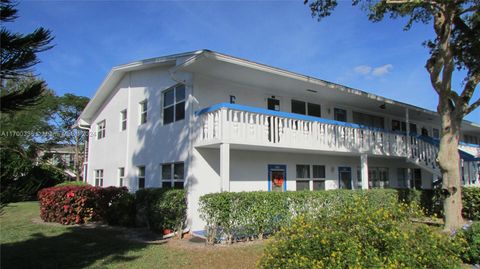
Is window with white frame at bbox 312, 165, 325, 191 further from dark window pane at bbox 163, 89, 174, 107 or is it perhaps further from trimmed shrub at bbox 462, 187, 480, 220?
dark window pane at bbox 163, 89, 174, 107

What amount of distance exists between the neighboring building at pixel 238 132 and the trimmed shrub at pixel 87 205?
4.69 feet

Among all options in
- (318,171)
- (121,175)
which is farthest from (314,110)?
(121,175)

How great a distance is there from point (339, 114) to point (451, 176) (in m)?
6.65

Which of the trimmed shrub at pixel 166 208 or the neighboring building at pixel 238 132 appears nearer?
the trimmed shrub at pixel 166 208

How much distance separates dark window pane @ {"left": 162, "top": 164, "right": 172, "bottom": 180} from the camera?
12.9 metres

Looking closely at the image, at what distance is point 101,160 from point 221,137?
11.3 metres

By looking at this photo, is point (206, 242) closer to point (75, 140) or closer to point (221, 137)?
Result: point (221, 137)

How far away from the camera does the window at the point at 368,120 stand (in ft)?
58.6

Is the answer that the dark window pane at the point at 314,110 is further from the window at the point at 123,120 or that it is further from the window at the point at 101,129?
the window at the point at 101,129

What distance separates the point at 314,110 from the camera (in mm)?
15664

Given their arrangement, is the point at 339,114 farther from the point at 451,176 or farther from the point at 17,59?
the point at 17,59

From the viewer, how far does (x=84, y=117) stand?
70.8 ft

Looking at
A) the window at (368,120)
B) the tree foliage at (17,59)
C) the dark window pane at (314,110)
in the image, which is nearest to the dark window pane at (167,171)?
the dark window pane at (314,110)

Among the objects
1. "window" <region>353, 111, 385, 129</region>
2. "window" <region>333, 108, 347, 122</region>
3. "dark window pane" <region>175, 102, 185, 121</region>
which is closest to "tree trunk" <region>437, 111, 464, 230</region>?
"window" <region>333, 108, 347, 122</region>
